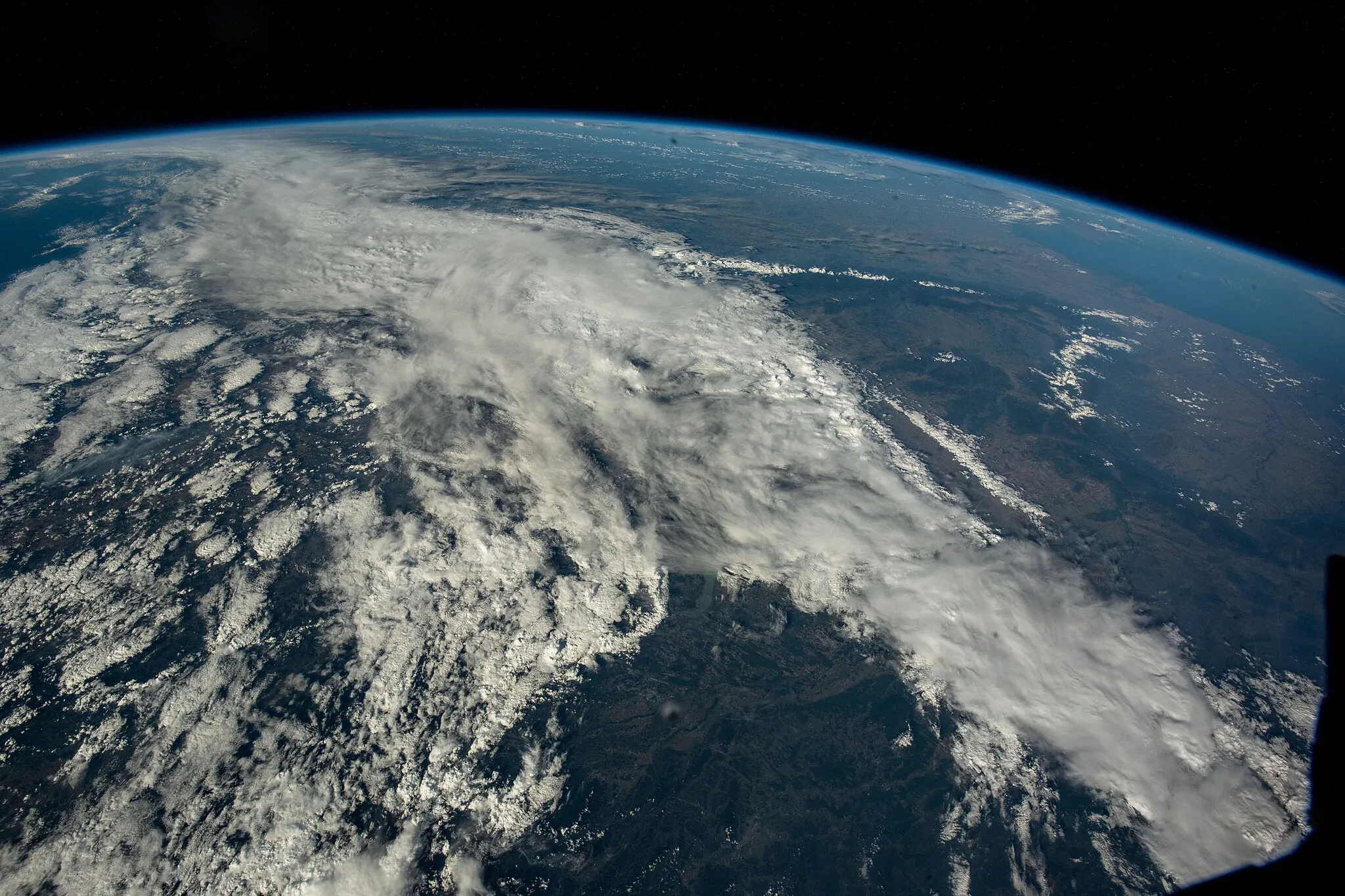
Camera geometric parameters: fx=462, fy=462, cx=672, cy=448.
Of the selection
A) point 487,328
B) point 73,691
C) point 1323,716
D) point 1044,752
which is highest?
point 1323,716

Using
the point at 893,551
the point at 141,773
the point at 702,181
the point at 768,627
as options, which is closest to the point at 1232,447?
the point at 893,551

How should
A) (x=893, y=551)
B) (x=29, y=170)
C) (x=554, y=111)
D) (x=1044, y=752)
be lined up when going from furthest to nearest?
1. (x=29, y=170)
2. (x=893, y=551)
3. (x=1044, y=752)
4. (x=554, y=111)

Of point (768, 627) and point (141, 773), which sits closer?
point (141, 773)

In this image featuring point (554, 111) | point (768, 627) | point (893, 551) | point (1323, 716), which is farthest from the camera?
point (893, 551)

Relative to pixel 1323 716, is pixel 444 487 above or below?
below

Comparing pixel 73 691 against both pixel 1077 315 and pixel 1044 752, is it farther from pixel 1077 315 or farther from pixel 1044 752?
pixel 1077 315

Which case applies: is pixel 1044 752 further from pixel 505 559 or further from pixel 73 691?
pixel 73 691

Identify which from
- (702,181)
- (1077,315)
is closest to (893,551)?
(1077,315)
